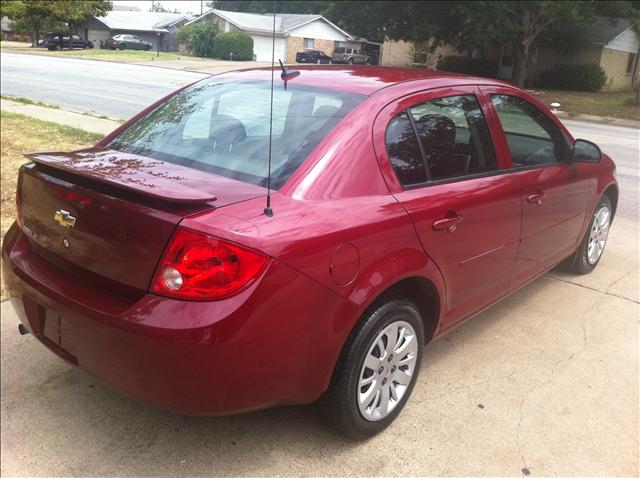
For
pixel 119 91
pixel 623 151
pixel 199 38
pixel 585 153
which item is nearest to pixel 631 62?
pixel 623 151

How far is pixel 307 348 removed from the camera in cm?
227

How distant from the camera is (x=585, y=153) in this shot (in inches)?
161

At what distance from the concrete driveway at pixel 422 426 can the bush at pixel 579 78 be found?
106ft

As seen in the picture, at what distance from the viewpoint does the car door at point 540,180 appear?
11.5ft

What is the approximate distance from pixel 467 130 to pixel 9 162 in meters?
6.18

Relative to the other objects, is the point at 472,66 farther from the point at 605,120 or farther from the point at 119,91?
the point at 119,91

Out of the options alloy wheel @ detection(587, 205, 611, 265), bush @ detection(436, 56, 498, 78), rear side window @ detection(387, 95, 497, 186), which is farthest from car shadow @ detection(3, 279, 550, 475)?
bush @ detection(436, 56, 498, 78)

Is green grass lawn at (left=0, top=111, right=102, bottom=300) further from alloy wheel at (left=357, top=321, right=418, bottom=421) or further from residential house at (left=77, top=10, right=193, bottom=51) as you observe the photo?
alloy wheel at (left=357, top=321, right=418, bottom=421)

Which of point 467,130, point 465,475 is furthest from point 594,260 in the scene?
point 465,475

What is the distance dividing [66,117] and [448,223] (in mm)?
11136

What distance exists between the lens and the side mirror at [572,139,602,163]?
4059 millimetres

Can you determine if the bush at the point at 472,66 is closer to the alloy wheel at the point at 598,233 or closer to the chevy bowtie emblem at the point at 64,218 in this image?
the alloy wheel at the point at 598,233

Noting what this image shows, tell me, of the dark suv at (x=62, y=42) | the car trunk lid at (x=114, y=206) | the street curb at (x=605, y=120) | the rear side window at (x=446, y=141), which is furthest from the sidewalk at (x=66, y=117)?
the street curb at (x=605, y=120)

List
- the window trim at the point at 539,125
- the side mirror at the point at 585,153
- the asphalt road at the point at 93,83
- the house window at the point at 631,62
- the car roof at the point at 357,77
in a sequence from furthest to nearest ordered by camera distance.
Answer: the house window at the point at 631,62 → the asphalt road at the point at 93,83 → the side mirror at the point at 585,153 → the window trim at the point at 539,125 → the car roof at the point at 357,77
